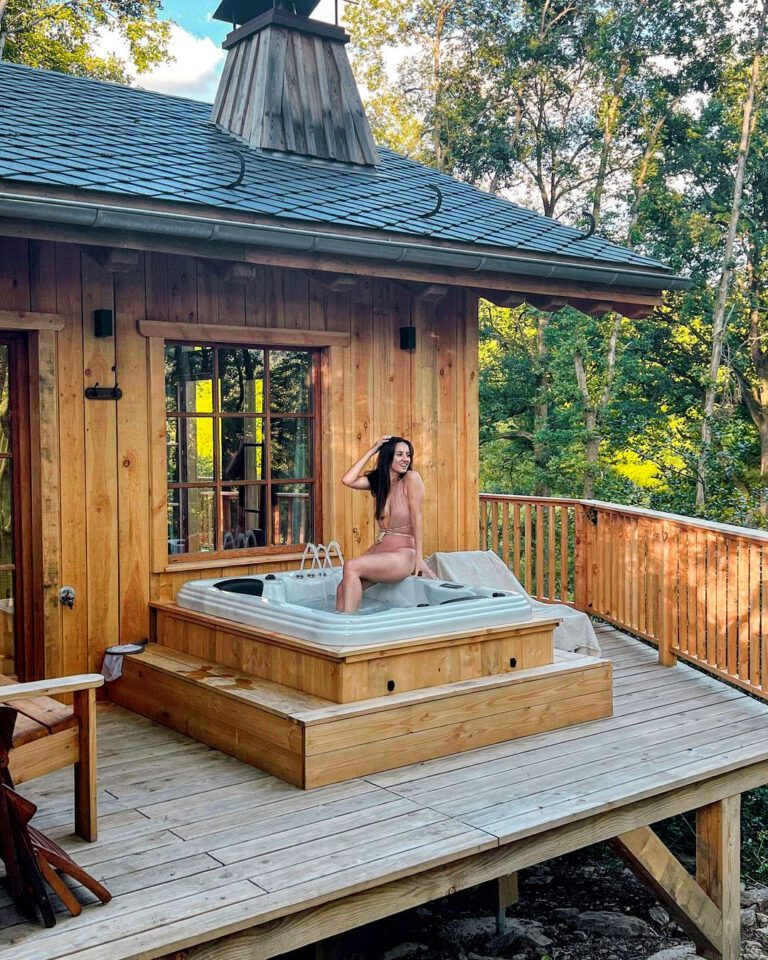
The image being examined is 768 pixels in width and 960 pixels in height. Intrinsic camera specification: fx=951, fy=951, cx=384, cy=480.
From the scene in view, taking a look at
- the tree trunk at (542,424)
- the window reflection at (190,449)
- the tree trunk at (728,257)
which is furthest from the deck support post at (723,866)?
the tree trunk at (542,424)

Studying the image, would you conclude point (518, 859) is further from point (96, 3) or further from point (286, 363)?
point (96, 3)

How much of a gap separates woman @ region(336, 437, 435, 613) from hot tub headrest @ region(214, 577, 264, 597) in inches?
17.4

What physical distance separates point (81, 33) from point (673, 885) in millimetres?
19192

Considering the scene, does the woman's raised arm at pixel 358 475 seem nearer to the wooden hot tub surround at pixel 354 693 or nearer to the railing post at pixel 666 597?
the wooden hot tub surround at pixel 354 693

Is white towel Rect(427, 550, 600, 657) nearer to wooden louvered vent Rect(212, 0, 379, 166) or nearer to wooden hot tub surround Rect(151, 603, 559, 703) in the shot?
wooden hot tub surround Rect(151, 603, 559, 703)

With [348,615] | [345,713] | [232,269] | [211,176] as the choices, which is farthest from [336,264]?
[345,713]

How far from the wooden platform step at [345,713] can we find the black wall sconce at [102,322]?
1.72m

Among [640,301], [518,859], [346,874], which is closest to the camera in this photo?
[346,874]

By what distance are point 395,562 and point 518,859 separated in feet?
6.28

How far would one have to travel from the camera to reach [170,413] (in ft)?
17.8

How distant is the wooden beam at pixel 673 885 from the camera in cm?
402

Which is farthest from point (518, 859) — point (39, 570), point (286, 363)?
point (286, 363)

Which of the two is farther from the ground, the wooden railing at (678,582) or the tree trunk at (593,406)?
the tree trunk at (593,406)

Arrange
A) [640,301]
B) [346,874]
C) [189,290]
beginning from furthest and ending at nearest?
[640,301] → [189,290] → [346,874]
